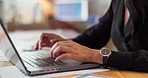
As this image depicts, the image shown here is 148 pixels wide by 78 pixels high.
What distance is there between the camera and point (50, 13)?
121 inches

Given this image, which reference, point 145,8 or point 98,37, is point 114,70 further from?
point 98,37

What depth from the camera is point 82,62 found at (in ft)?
2.91

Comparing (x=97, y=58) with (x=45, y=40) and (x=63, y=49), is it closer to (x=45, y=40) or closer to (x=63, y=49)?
(x=63, y=49)

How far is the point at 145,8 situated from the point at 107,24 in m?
A: 0.36

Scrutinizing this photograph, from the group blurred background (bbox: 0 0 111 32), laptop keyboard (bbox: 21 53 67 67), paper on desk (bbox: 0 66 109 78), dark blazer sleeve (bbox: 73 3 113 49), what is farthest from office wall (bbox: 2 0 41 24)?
paper on desk (bbox: 0 66 109 78)

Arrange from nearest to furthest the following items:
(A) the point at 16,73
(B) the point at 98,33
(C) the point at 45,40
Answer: (A) the point at 16,73
(C) the point at 45,40
(B) the point at 98,33

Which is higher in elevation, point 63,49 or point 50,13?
point 63,49

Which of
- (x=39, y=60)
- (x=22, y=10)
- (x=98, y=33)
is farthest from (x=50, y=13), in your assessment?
(x=39, y=60)

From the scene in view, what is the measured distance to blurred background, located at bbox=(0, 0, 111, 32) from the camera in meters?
2.87

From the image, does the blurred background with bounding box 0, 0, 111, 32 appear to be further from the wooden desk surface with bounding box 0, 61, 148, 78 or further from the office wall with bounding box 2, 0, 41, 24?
the wooden desk surface with bounding box 0, 61, 148, 78

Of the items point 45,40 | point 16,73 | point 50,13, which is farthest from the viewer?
point 50,13

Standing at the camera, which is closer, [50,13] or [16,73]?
[16,73]

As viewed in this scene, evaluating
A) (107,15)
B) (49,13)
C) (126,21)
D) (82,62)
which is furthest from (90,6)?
(82,62)

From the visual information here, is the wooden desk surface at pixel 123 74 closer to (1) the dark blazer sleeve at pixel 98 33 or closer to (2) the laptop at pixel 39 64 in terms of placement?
(2) the laptop at pixel 39 64
